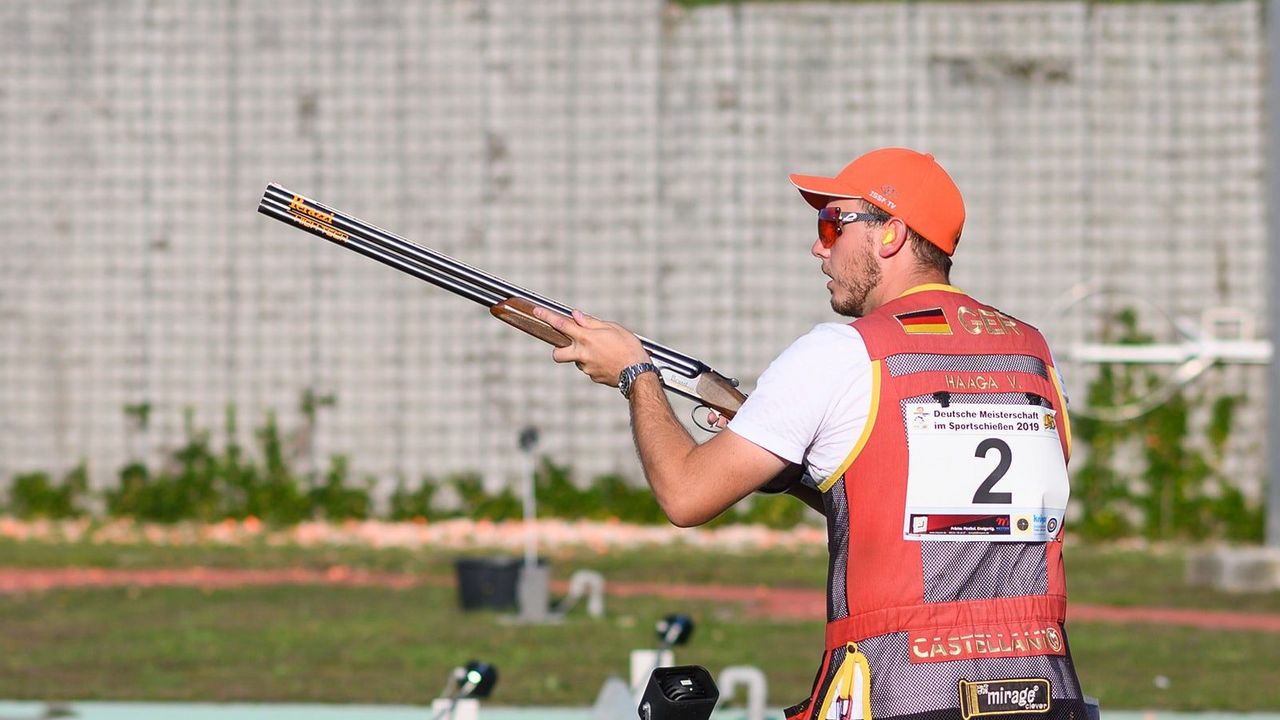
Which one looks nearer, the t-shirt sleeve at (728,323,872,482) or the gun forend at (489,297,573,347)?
the t-shirt sleeve at (728,323,872,482)

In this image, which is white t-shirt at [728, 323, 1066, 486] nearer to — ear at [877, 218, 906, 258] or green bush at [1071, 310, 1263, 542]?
ear at [877, 218, 906, 258]

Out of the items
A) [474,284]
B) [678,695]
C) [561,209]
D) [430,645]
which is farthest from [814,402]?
[561,209]

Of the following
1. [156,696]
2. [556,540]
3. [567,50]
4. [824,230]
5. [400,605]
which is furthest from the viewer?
[567,50]

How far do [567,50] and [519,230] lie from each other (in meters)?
1.73

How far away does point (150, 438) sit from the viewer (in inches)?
696

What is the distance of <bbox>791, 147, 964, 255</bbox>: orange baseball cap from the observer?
11.1 ft

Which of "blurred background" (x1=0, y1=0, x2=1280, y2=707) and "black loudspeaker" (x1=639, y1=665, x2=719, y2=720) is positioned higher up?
"blurred background" (x1=0, y1=0, x2=1280, y2=707)

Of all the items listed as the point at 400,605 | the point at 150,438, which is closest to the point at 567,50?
the point at 150,438

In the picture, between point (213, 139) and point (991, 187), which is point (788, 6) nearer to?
point (991, 187)

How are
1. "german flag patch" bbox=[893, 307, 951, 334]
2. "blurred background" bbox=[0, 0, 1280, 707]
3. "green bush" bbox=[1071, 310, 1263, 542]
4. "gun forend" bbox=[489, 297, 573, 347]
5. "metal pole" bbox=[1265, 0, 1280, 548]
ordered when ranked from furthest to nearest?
"blurred background" bbox=[0, 0, 1280, 707] → "green bush" bbox=[1071, 310, 1263, 542] → "metal pole" bbox=[1265, 0, 1280, 548] → "gun forend" bbox=[489, 297, 573, 347] → "german flag patch" bbox=[893, 307, 951, 334]

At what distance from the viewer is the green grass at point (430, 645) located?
28.6 ft

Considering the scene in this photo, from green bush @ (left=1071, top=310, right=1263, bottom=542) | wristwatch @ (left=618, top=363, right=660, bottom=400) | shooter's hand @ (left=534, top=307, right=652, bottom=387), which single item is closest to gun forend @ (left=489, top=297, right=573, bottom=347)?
shooter's hand @ (left=534, top=307, right=652, bottom=387)

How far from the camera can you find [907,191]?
3391 millimetres

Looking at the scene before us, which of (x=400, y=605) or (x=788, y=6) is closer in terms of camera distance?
(x=400, y=605)
